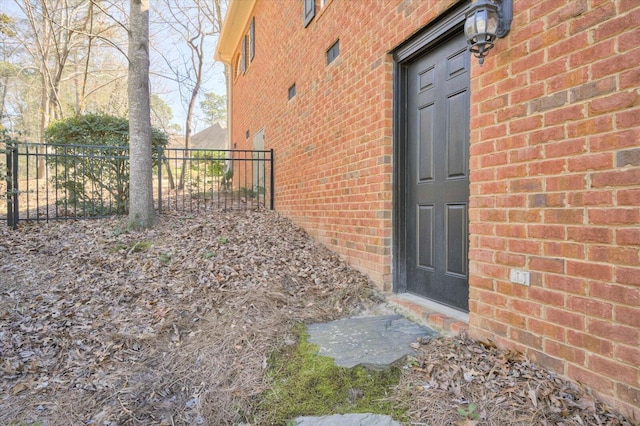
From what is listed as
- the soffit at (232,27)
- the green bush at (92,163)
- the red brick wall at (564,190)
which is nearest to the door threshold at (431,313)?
the red brick wall at (564,190)

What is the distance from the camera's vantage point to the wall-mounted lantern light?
2191mm

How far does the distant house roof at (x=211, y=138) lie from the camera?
2961cm

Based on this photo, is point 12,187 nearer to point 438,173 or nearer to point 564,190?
point 438,173

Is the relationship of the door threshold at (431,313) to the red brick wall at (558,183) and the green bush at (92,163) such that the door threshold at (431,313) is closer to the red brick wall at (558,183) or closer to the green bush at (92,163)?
the red brick wall at (558,183)

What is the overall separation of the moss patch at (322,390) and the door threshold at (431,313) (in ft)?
1.95

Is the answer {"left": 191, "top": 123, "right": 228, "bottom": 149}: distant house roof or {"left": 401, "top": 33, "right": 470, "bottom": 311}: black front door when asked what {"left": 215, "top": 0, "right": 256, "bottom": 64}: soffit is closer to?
{"left": 401, "top": 33, "right": 470, "bottom": 311}: black front door

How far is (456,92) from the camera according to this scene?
2900 millimetres

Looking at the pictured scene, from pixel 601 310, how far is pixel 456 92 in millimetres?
1827

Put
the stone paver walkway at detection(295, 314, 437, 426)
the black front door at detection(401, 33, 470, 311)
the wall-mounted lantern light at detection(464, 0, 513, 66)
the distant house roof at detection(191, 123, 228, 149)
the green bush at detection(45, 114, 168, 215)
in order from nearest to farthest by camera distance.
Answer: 1. the stone paver walkway at detection(295, 314, 437, 426)
2. the wall-mounted lantern light at detection(464, 0, 513, 66)
3. the black front door at detection(401, 33, 470, 311)
4. the green bush at detection(45, 114, 168, 215)
5. the distant house roof at detection(191, 123, 228, 149)

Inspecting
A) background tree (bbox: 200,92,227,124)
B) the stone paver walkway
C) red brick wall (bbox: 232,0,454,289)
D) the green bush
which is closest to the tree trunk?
the green bush

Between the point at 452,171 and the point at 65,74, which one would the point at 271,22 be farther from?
the point at 65,74

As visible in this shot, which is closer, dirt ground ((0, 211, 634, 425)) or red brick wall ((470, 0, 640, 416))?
red brick wall ((470, 0, 640, 416))

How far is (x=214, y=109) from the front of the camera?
3281cm

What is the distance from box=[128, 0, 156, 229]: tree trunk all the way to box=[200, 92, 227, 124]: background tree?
27.3m
